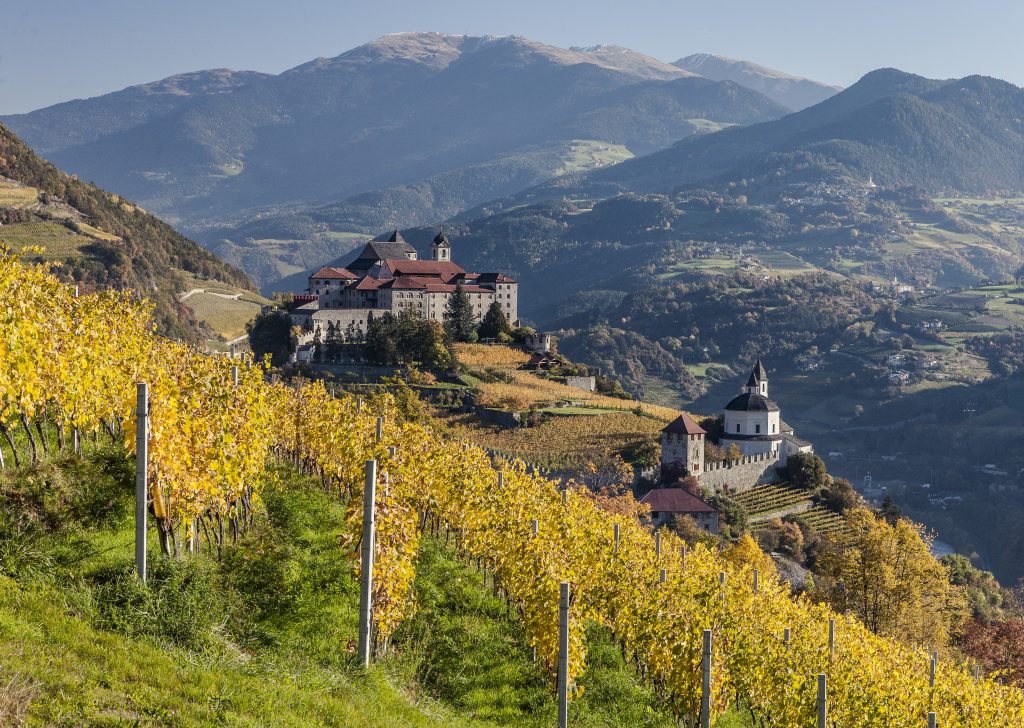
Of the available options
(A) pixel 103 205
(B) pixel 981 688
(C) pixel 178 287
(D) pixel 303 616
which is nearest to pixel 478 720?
(D) pixel 303 616

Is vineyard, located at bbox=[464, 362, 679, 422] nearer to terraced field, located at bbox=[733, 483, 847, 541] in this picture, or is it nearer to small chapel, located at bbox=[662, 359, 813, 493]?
small chapel, located at bbox=[662, 359, 813, 493]

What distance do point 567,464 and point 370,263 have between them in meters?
58.4

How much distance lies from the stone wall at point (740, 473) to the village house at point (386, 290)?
1466 inches

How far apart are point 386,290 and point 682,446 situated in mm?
41102

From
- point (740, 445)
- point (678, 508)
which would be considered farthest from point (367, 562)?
point (740, 445)

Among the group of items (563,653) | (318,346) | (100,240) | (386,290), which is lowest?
(563,653)

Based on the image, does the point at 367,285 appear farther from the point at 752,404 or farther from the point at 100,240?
the point at 752,404

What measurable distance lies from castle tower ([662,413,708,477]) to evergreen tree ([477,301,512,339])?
30.5 meters

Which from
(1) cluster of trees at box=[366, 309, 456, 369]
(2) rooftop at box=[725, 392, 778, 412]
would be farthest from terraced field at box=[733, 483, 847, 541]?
(1) cluster of trees at box=[366, 309, 456, 369]

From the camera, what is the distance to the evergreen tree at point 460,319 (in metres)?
107

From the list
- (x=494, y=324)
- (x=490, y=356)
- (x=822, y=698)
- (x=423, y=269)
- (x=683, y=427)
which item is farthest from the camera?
(x=423, y=269)

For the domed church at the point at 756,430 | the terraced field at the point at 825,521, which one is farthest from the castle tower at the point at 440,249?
the terraced field at the point at 825,521

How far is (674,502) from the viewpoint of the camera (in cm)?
7606

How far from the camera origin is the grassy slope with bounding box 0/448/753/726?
12211 mm
